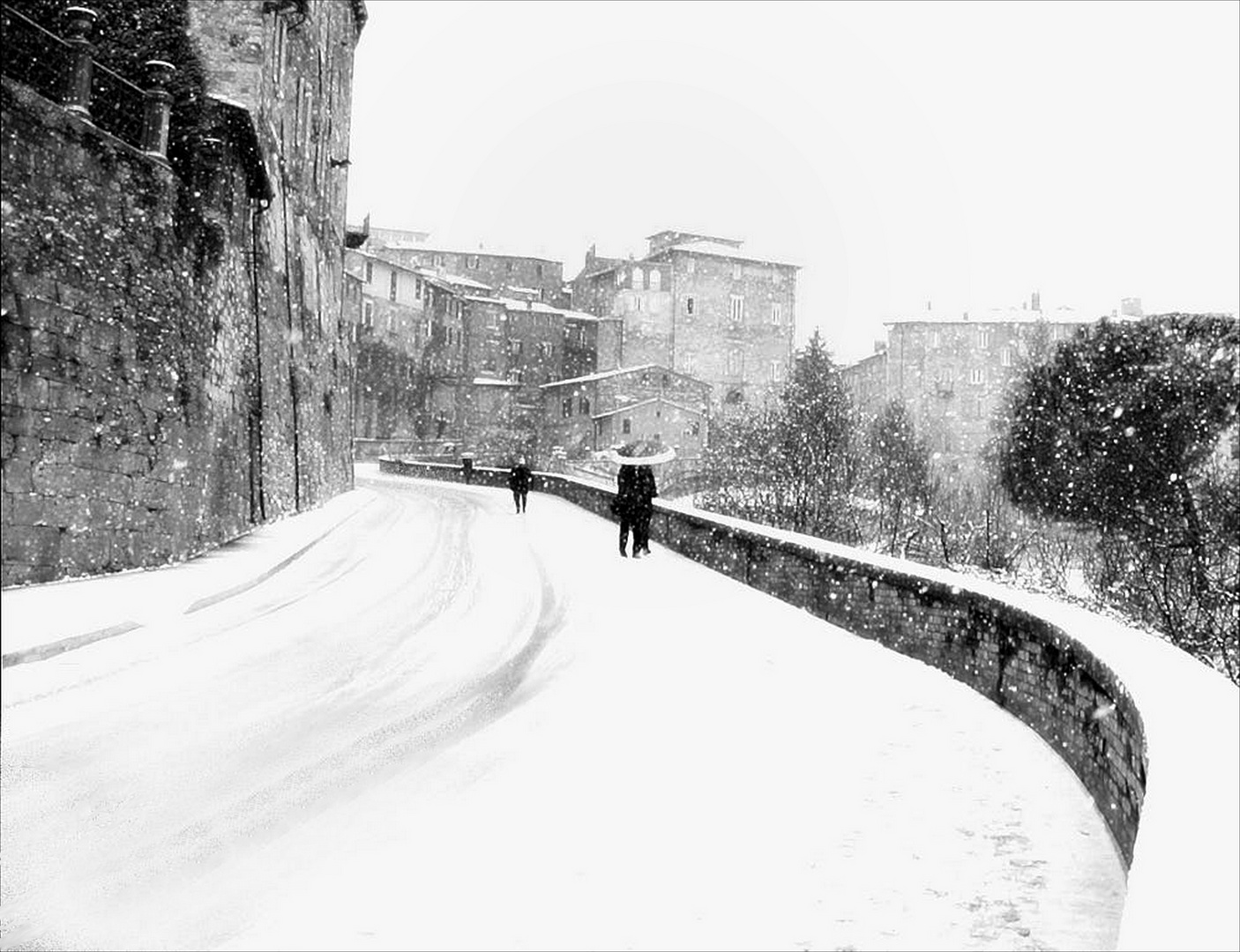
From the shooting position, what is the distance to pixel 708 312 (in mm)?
77688

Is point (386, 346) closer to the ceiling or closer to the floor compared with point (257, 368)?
closer to the ceiling

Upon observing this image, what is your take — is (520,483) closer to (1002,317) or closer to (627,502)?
(627,502)

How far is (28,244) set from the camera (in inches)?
442

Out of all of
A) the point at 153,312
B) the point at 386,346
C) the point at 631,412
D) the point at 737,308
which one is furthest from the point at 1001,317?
the point at 153,312

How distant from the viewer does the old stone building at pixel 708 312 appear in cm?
7625

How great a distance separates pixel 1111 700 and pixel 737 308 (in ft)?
245

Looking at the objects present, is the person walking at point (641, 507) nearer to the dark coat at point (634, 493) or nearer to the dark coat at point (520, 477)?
the dark coat at point (634, 493)

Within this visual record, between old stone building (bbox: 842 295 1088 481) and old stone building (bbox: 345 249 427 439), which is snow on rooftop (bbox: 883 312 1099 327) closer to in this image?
old stone building (bbox: 842 295 1088 481)

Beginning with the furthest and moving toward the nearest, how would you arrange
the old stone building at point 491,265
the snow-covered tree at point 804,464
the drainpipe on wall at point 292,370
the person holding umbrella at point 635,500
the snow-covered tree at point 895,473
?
the old stone building at point 491,265
the snow-covered tree at point 895,473
the snow-covered tree at point 804,464
the drainpipe on wall at point 292,370
the person holding umbrella at point 635,500

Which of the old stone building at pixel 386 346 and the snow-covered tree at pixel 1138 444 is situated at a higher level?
the old stone building at pixel 386 346

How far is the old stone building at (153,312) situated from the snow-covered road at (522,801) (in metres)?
1.46

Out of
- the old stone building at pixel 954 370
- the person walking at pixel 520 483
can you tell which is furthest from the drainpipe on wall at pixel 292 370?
the old stone building at pixel 954 370

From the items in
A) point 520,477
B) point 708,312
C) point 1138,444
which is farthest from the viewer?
point 708,312

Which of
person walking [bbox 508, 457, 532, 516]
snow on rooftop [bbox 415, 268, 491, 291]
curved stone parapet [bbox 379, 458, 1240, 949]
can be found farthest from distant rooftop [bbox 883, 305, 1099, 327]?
curved stone parapet [bbox 379, 458, 1240, 949]
